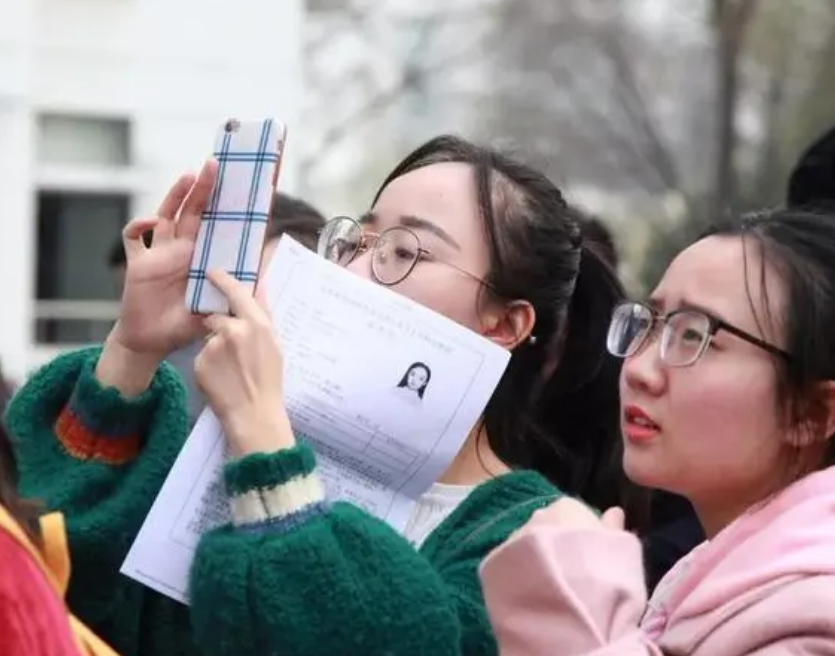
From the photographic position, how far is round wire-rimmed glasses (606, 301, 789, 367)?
74.0 inches

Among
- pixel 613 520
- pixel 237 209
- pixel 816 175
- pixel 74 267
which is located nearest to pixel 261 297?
pixel 237 209

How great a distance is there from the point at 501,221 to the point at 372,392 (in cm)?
35

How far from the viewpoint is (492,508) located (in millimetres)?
2131

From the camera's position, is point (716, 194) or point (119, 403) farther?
point (716, 194)

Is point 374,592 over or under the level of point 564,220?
under

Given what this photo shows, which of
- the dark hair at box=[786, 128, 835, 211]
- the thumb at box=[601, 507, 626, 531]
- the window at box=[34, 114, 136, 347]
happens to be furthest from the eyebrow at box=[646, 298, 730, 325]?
the window at box=[34, 114, 136, 347]

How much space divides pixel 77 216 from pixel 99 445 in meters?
10.2

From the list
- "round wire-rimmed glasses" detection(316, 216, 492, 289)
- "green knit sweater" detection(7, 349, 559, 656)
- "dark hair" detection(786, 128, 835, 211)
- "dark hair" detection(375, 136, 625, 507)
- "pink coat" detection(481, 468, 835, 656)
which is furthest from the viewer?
"dark hair" detection(786, 128, 835, 211)

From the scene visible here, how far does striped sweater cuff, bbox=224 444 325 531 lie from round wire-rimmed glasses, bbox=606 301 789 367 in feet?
1.26

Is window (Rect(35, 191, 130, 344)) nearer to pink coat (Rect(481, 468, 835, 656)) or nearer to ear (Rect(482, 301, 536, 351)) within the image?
ear (Rect(482, 301, 536, 351))

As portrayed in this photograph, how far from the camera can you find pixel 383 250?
2139 millimetres

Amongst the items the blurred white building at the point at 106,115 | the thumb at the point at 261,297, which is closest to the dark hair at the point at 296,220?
the thumb at the point at 261,297

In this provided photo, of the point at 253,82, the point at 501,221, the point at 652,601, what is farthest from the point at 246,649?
the point at 253,82

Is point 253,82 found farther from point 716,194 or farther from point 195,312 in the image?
point 195,312
